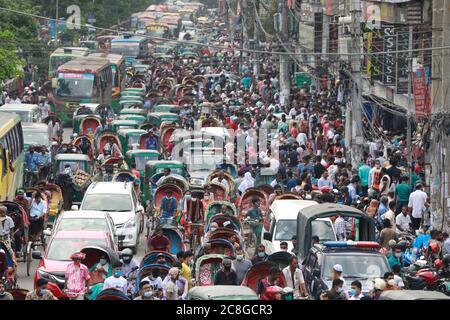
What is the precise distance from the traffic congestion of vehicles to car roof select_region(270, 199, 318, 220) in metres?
0.04

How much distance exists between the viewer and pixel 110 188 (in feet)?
97.8

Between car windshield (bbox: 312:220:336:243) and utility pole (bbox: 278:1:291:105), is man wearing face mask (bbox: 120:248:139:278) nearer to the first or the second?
car windshield (bbox: 312:220:336:243)

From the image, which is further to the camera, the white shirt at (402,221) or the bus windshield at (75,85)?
the bus windshield at (75,85)

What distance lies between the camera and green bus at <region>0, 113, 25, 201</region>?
30.8 m

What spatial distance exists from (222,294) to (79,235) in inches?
288

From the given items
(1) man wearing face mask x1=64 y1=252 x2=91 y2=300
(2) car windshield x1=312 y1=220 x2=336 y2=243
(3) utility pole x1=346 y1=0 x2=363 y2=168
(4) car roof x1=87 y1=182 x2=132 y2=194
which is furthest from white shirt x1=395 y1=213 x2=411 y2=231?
(3) utility pole x1=346 y1=0 x2=363 y2=168

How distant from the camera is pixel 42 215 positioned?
92.7 ft

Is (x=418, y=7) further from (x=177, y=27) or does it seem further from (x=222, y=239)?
(x=177, y=27)

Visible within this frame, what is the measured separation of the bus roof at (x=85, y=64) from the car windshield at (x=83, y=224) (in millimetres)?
31720

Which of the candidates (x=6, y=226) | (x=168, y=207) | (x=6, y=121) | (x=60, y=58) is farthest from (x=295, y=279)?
(x=60, y=58)

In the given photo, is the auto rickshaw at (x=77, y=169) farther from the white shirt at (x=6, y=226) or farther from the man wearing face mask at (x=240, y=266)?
the man wearing face mask at (x=240, y=266)

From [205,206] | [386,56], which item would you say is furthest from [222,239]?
[386,56]

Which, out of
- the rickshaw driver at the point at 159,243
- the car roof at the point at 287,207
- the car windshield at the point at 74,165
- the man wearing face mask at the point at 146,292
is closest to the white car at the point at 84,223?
the rickshaw driver at the point at 159,243

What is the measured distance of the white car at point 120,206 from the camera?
2856cm
